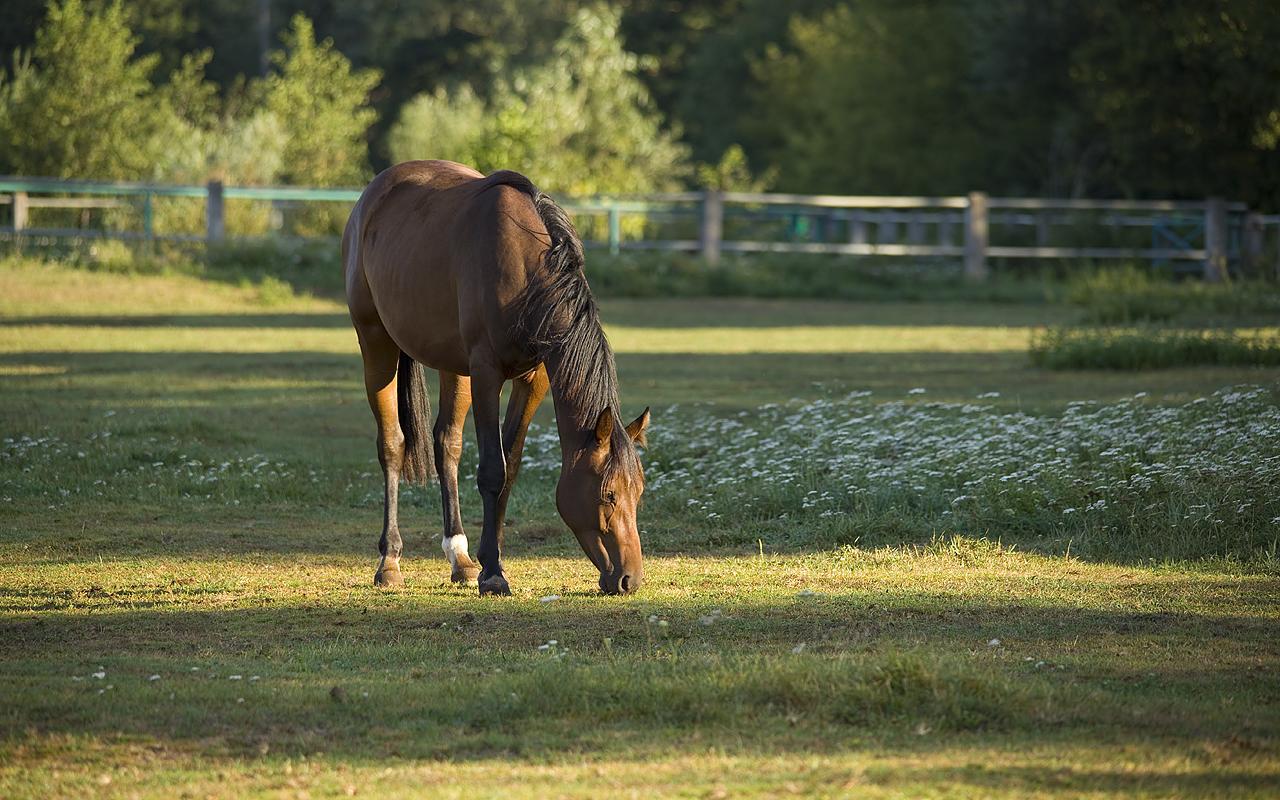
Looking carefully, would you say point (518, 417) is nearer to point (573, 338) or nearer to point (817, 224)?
point (573, 338)

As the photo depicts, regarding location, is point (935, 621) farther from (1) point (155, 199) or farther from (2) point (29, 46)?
(2) point (29, 46)

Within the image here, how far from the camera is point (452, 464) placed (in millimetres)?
7461

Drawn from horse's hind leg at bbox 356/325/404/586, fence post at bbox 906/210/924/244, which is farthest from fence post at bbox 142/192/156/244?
horse's hind leg at bbox 356/325/404/586

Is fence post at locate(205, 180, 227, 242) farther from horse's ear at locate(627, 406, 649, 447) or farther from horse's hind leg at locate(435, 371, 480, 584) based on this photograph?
horse's ear at locate(627, 406, 649, 447)

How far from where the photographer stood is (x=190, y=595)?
664 centimetres

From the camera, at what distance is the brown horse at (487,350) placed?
6.30 meters

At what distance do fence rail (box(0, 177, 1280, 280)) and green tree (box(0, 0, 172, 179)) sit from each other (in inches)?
69.2

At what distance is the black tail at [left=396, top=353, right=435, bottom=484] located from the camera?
779 centimetres

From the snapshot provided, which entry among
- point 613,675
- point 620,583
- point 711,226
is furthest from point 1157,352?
point 711,226

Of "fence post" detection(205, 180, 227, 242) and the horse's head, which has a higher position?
"fence post" detection(205, 180, 227, 242)

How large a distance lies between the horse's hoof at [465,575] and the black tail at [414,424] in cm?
87

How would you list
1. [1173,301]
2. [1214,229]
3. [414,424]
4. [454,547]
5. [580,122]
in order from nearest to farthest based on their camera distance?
[454,547] < [414,424] < [1173,301] < [1214,229] < [580,122]

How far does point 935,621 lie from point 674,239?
23.9m

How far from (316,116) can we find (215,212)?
41.1 ft
